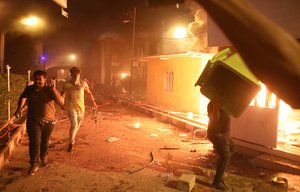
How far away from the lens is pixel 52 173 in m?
6.44

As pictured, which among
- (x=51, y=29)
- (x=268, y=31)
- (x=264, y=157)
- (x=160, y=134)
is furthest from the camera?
(x=51, y=29)

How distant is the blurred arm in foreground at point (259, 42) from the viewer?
A: 762 mm

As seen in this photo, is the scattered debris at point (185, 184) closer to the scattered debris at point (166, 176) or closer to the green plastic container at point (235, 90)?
the scattered debris at point (166, 176)

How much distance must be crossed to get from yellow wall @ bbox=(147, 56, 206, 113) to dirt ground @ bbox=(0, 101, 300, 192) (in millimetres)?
5787

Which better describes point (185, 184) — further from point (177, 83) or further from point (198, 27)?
point (198, 27)

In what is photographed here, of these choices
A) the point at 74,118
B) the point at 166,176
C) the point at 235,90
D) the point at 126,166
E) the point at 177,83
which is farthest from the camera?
the point at 177,83

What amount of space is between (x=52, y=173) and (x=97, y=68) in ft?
136

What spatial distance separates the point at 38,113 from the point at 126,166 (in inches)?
103

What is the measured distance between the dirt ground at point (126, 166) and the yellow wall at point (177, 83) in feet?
19.0

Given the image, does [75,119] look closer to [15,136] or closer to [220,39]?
[15,136]

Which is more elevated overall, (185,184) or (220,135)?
(220,135)

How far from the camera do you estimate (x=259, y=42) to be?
A: 0.76 meters

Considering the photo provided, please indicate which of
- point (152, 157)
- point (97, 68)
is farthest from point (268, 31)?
point (97, 68)

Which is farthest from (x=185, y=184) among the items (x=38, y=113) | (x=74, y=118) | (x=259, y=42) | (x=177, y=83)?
(x=177, y=83)
